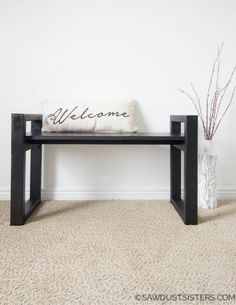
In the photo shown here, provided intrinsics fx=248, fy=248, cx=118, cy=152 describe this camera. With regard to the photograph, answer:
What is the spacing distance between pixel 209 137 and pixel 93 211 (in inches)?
29.2

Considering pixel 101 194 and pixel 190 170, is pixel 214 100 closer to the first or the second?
pixel 190 170

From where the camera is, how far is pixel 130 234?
988mm

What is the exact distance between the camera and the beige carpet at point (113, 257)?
635 millimetres

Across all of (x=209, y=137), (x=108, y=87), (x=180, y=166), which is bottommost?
(x=180, y=166)

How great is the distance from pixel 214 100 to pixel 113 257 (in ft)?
3.58

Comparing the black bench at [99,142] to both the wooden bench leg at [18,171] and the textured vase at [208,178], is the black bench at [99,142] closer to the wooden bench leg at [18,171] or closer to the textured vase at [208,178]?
the wooden bench leg at [18,171]

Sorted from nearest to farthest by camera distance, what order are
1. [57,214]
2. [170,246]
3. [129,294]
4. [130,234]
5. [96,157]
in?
[129,294] < [170,246] < [130,234] < [57,214] < [96,157]

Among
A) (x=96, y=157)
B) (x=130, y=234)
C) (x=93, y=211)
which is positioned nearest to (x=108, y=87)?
(x=96, y=157)

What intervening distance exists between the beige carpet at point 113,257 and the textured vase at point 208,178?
0.27 feet

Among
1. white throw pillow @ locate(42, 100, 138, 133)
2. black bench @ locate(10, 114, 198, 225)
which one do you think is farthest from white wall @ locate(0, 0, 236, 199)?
black bench @ locate(10, 114, 198, 225)

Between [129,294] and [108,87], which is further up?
[108,87]

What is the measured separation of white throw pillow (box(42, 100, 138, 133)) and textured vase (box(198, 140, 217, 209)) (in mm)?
409

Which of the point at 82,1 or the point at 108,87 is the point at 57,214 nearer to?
the point at 108,87

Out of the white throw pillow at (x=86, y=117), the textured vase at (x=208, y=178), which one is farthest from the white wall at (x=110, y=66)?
the textured vase at (x=208, y=178)
